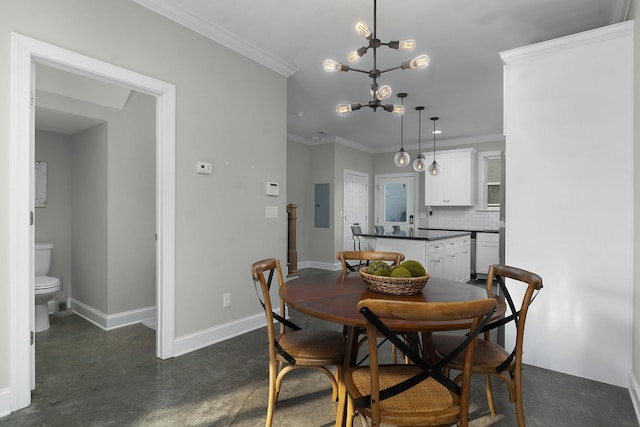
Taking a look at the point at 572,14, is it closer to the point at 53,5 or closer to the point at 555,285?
the point at 555,285

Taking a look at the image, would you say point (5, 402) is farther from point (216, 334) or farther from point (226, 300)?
point (226, 300)

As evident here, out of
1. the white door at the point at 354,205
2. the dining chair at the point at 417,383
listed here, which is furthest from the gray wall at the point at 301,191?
the dining chair at the point at 417,383

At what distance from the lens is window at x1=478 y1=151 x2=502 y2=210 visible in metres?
7.06

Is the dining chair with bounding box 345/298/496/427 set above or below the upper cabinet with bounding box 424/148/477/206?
below

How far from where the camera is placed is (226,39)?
123 inches

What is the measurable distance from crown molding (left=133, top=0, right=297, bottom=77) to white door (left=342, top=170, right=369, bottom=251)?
13.3 ft

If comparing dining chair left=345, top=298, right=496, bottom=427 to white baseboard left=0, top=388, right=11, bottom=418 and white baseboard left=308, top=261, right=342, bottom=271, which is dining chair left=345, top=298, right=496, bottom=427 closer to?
white baseboard left=0, top=388, right=11, bottom=418

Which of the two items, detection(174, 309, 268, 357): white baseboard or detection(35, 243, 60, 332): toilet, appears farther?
detection(35, 243, 60, 332): toilet

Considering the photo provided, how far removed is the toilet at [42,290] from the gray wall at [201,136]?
1438 mm

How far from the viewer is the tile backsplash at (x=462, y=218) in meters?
6.98

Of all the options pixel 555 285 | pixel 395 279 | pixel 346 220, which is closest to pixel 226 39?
pixel 395 279

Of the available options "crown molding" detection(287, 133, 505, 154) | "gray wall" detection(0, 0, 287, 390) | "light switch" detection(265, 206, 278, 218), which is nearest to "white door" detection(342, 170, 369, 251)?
"crown molding" detection(287, 133, 505, 154)

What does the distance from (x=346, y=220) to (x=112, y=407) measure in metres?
5.92

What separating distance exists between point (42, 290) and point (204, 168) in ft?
6.30
